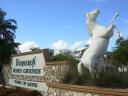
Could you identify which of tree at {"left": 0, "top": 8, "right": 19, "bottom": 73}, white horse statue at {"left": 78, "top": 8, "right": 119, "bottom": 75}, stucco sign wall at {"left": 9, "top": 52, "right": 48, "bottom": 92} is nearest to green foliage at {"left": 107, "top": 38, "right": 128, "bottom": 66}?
tree at {"left": 0, "top": 8, "right": 19, "bottom": 73}

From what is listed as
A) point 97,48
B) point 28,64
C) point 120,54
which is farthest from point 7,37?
point 97,48

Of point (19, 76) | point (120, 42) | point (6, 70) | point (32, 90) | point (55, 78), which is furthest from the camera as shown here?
point (120, 42)

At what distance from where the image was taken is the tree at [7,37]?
38.8m

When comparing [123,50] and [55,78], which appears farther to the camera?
[123,50]

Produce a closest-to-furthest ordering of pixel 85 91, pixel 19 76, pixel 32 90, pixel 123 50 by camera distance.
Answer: pixel 85 91, pixel 32 90, pixel 19 76, pixel 123 50

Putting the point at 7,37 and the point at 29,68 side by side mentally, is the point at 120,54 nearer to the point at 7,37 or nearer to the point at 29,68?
the point at 7,37

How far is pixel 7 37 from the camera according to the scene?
4066cm

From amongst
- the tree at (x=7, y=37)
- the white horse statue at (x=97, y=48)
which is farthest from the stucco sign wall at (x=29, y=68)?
the tree at (x=7, y=37)

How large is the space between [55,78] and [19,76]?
17.1 ft

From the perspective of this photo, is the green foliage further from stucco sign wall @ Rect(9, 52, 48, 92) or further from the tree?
stucco sign wall @ Rect(9, 52, 48, 92)

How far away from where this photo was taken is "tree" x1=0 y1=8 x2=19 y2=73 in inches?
1527

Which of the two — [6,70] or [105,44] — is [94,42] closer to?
[105,44]

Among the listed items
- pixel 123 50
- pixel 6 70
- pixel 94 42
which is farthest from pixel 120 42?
pixel 94 42

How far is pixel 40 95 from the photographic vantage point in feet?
58.1
